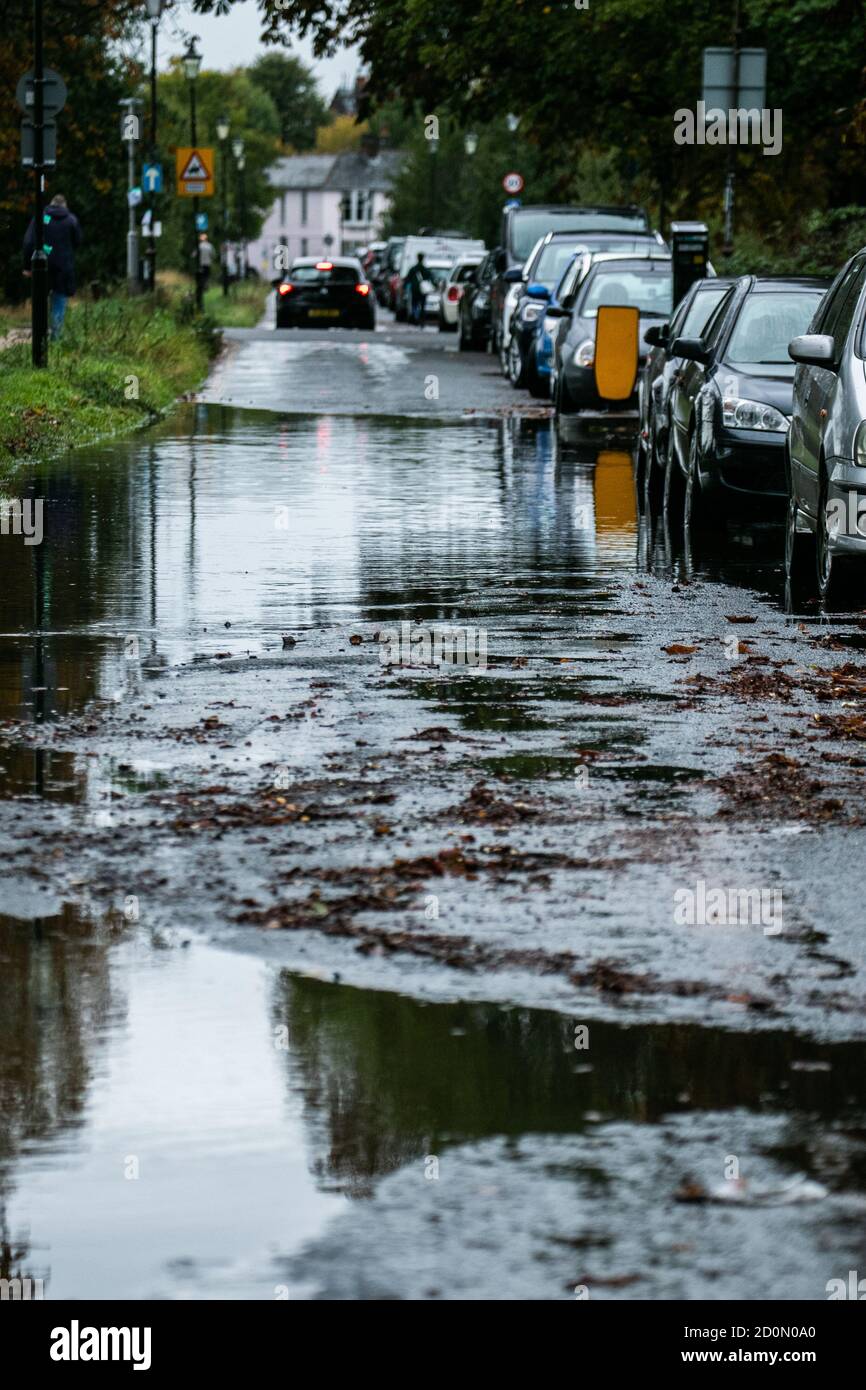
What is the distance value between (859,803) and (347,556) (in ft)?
23.8

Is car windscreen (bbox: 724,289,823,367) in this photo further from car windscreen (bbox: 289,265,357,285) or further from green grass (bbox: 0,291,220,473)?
car windscreen (bbox: 289,265,357,285)

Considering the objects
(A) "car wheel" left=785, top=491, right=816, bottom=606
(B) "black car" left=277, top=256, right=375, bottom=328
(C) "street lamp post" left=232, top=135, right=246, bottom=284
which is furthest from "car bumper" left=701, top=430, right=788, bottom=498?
(C) "street lamp post" left=232, top=135, right=246, bottom=284

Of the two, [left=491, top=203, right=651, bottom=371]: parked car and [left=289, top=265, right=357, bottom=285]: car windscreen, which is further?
[left=289, top=265, right=357, bottom=285]: car windscreen

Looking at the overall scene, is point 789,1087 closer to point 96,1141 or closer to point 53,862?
point 96,1141

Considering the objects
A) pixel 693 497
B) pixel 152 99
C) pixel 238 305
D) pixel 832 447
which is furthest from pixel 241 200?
pixel 832 447

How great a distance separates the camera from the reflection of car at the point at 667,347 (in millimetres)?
18703

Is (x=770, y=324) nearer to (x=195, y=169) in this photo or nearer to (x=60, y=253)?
(x=60, y=253)

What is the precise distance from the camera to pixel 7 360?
2766 cm

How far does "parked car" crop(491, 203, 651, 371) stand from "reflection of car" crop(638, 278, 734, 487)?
1664 cm

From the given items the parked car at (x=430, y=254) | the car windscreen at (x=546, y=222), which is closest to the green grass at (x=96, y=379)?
the car windscreen at (x=546, y=222)

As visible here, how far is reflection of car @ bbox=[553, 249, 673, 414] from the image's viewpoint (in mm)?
26203

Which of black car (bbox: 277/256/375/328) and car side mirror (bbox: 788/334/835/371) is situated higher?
car side mirror (bbox: 788/334/835/371)

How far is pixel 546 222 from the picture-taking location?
3778cm
